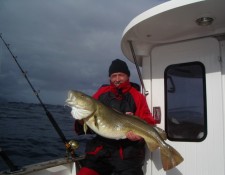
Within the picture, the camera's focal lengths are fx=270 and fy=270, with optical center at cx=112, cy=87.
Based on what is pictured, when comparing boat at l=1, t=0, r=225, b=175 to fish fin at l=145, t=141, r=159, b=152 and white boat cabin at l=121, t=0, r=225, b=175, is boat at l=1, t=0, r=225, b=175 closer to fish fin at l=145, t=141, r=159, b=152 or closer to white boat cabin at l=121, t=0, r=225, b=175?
white boat cabin at l=121, t=0, r=225, b=175

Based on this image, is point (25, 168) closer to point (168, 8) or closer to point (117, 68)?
point (117, 68)


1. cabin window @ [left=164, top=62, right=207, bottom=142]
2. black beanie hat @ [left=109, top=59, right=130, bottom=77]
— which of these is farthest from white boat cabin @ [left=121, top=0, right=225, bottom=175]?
black beanie hat @ [left=109, top=59, right=130, bottom=77]

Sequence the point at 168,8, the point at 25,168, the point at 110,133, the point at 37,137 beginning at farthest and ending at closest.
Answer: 1. the point at 37,137
2. the point at 25,168
3. the point at 110,133
4. the point at 168,8

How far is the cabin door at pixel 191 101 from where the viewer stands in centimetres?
434

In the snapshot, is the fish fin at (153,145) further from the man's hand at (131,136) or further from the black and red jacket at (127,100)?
the black and red jacket at (127,100)

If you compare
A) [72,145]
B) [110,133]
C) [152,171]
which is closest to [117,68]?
[110,133]

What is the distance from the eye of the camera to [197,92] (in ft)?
15.1

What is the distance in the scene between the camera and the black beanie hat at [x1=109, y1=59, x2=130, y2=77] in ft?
15.6

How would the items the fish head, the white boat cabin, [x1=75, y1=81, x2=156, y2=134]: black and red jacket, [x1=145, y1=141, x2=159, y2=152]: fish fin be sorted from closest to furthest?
the fish head < [x1=145, y1=141, x2=159, y2=152]: fish fin < the white boat cabin < [x1=75, y1=81, x2=156, y2=134]: black and red jacket

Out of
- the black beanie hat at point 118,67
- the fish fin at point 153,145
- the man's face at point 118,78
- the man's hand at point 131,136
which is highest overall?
the black beanie hat at point 118,67

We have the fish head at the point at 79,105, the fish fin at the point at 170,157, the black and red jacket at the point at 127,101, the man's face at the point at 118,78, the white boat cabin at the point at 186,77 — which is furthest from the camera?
the man's face at the point at 118,78

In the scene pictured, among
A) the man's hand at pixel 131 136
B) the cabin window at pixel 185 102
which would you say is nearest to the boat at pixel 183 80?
the cabin window at pixel 185 102

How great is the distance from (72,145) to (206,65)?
8.96 ft

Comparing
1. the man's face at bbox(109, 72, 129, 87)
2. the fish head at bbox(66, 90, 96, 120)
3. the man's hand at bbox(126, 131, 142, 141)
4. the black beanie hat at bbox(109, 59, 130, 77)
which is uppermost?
the black beanie hat at bbox(109, 59, 130, 77)
